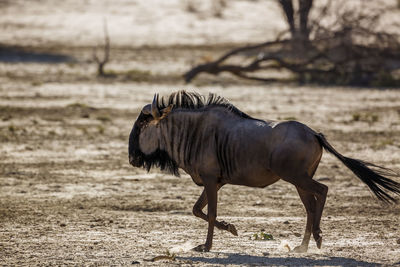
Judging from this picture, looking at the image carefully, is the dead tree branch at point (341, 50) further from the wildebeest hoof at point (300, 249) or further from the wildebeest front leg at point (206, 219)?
the wildebeest hoof at point (300, 249)

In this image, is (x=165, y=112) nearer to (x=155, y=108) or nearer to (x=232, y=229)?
(x=155, y=108)

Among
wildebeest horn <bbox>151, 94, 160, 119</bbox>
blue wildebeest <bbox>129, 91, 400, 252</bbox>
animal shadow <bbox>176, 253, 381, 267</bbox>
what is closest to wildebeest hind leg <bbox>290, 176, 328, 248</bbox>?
blue wildebeest <bbox>129, 91, 400, 252</bbox>

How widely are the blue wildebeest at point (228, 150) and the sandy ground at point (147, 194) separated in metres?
0.49

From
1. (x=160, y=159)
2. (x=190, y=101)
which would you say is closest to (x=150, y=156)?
(x=160, y=159)

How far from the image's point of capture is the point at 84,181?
12.1 m

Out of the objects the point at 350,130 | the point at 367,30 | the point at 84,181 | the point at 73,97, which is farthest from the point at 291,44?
the point at 84,181

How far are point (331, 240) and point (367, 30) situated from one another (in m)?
17.8

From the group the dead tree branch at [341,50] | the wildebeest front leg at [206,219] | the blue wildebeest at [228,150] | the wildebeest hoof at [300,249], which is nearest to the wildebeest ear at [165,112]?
the blue wildebeest at [228,150]

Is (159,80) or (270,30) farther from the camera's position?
(270,30)

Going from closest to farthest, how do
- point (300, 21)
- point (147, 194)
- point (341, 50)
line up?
1. point (147, 194)
2. point (341, 50)
3. point (300, 21)

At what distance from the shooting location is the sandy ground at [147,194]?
25.6 ft

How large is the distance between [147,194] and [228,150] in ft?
11.3

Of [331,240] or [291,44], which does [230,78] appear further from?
[331,240]

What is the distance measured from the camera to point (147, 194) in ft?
36.7
